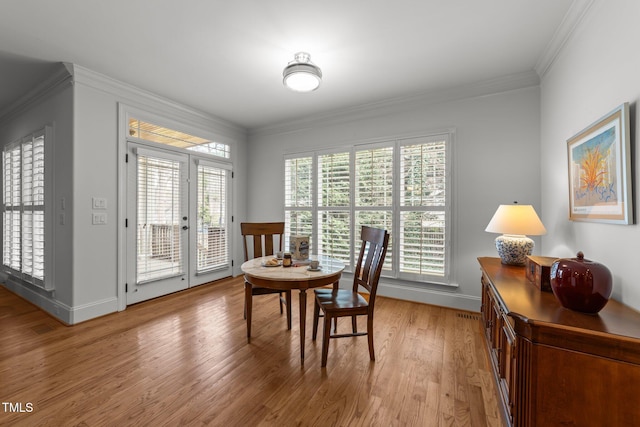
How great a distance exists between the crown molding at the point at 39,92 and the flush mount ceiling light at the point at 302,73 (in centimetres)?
230

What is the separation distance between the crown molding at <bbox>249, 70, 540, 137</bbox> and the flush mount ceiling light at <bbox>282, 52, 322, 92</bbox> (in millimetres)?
1363

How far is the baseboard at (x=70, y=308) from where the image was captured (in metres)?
2.77

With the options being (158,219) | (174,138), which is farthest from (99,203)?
(174,138)

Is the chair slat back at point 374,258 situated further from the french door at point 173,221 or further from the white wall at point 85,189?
the white wall at point 85,189

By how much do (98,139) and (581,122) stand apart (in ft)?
14.5

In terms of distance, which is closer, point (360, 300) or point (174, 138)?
point (360, 300)

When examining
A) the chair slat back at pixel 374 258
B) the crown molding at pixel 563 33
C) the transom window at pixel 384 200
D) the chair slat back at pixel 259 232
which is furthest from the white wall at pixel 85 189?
the crown molding at pixel 563 33

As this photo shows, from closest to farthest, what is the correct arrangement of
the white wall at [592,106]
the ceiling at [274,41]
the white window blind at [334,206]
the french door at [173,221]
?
the white wall at [592,106] < the ceiling at [274,41] < the french door at [173,221] < the white window blind at [334,206]

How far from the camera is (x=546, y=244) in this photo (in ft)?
8.67

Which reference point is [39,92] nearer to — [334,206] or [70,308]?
[70,308]

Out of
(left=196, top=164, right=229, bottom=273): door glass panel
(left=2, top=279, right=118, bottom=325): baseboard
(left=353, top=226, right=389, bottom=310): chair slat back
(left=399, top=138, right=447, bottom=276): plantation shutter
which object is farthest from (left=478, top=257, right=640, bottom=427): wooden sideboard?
(left=196, top=164, right=229, bottom=273): door glass panel

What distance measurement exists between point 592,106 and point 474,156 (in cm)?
135

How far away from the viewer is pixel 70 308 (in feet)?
9.07

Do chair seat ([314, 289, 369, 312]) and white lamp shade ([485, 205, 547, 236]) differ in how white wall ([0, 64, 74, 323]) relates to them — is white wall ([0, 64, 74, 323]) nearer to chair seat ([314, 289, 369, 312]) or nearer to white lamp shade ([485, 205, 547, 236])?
chair seat ([314, 289, 369, 312])
